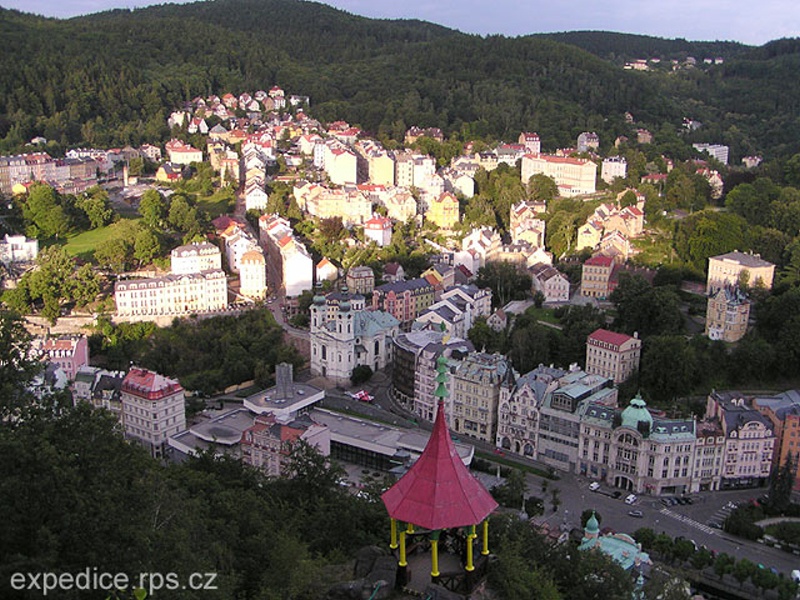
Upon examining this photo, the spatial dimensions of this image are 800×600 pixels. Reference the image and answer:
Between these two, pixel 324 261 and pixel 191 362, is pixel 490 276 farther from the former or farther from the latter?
pixel 191 362

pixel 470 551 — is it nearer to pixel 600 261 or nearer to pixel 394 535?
pixel 394 535

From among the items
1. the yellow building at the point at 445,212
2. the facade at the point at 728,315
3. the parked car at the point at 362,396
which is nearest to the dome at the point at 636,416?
the facade at the point at 728,315

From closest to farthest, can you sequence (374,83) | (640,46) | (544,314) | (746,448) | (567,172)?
(746,448)
(544,314)
(567,172)
(374,83)
(640,46)

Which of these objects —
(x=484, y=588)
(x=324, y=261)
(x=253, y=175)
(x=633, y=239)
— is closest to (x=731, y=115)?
(x=633, y=239)

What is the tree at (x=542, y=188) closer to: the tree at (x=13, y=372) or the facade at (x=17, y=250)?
the facade at (x=17, y=250)

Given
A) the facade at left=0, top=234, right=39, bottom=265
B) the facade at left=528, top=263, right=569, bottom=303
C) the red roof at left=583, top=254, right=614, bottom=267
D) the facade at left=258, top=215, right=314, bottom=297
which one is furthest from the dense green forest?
the facade at left=528, top=263, right=569, bottom=303

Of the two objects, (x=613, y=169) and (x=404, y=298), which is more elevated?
(x=613, y=169)

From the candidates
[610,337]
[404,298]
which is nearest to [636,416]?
[610,337]
